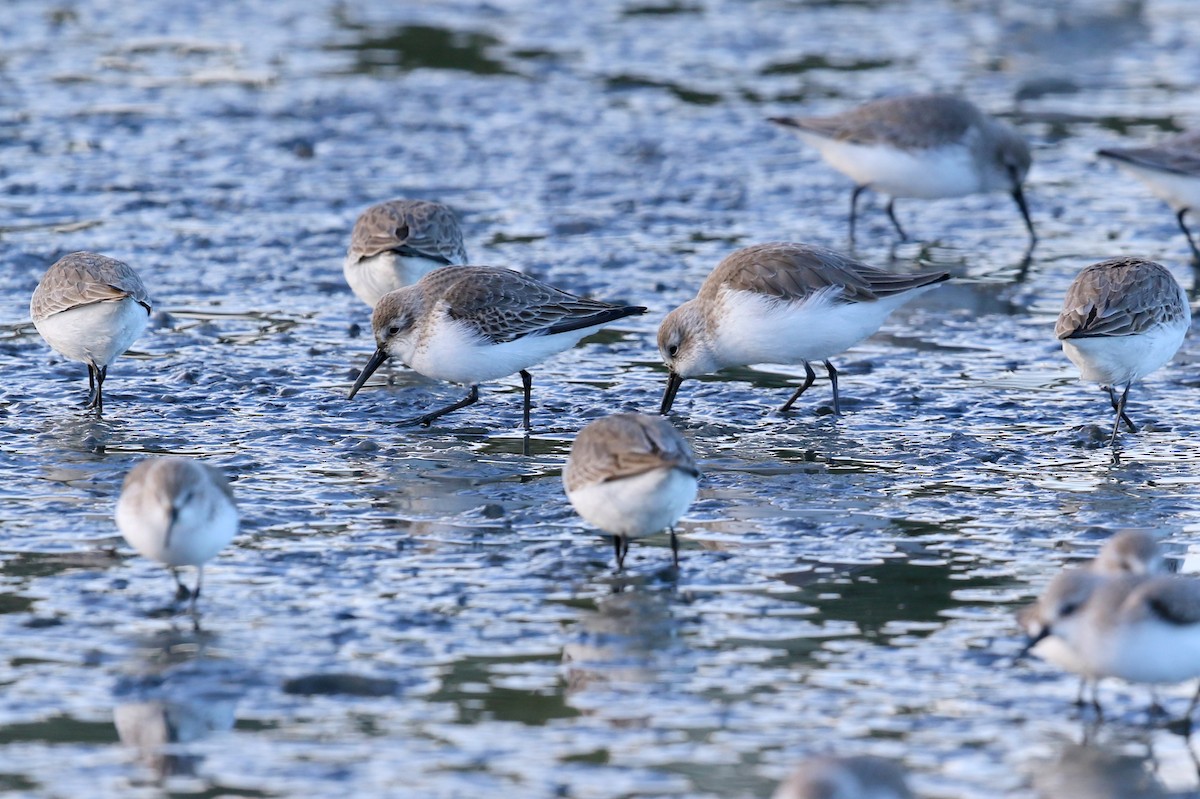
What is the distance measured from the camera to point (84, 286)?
10328 mm

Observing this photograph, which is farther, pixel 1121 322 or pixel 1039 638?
pixel 1121 322

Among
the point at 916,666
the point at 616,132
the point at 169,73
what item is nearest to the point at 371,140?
the point at 616,132

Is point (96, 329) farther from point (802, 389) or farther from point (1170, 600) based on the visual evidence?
point (1170, 600)

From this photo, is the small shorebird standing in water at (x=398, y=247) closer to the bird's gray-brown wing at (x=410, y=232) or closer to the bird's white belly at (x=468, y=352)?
the bird's gray-brown wing at (x=410, y=232)

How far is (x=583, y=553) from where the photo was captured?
857 cm

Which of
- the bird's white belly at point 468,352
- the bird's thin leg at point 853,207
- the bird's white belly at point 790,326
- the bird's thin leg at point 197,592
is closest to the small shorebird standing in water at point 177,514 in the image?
the bird's thin leg at point 197,592

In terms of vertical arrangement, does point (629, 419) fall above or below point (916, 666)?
above

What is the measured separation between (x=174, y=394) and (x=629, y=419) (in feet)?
14.0

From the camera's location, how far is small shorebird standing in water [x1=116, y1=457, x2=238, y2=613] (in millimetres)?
7387

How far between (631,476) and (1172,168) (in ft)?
27.6

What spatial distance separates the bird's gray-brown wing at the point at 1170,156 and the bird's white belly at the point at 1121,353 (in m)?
4.37

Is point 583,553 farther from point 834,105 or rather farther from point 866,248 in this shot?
point 834,105

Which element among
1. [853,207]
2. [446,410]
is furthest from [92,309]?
[853,207]

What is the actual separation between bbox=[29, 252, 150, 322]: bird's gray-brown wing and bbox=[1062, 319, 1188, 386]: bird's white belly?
546 centimetres
